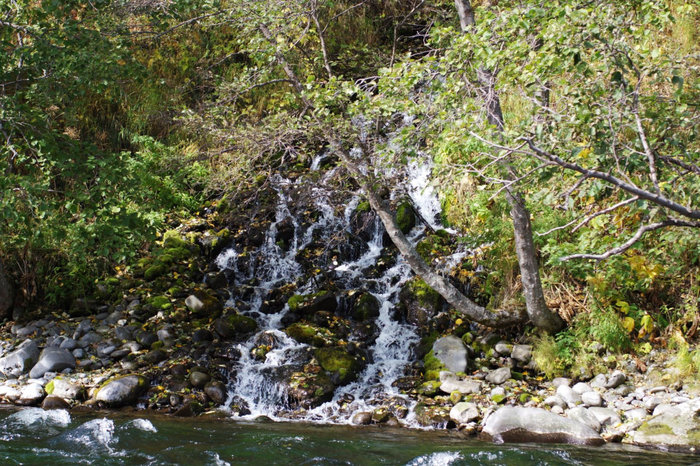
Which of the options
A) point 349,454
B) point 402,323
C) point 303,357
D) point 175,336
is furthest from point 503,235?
point 175,336

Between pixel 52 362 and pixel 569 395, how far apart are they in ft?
21.3

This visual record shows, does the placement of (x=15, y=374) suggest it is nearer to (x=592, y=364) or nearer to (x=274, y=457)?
(x=274, y=457)

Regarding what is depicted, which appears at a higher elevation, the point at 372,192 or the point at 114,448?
the point at 372,192

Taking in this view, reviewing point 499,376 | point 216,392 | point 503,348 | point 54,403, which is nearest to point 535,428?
point 499,376

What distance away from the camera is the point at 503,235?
809cm

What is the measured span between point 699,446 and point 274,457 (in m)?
3.95

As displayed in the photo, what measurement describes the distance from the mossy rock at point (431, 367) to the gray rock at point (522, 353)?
918 mm

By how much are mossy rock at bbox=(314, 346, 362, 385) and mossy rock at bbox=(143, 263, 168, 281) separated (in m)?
3.46

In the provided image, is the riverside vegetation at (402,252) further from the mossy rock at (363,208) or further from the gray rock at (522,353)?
the mossy rock at (363,208)

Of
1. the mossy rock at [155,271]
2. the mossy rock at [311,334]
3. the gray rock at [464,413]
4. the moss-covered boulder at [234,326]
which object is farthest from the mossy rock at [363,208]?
the gray rock at [464,413]

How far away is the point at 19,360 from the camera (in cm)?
764

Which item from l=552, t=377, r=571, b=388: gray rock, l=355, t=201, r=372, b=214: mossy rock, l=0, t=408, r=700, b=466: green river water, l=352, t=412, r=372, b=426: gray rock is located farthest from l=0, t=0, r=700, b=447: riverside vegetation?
l=0, t=408, r=700, b=466: green river water

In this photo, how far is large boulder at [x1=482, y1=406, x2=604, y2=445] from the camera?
5.72 m

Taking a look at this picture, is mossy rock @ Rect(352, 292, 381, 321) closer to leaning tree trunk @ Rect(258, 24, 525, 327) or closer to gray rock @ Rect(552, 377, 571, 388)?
leaning tree trunk @ Rect(258, 24, 525, 327)
